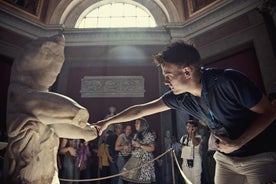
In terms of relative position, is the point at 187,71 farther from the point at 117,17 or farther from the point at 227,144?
the point at 117,17

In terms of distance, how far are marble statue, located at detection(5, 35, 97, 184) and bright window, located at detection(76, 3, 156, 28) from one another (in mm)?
8426

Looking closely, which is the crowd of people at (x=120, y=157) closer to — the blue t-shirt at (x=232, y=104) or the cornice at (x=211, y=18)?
the blue t-shirt at (x=232, y=104)

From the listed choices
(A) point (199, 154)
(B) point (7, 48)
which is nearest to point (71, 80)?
(B) point (7, 48)

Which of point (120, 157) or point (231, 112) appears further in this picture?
point (120, 157)

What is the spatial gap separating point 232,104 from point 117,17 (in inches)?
365

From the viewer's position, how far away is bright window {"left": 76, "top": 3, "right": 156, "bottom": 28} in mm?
9656

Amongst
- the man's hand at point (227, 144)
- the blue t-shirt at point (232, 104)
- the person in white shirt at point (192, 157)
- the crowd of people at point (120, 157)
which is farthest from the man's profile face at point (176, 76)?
the person in white shirt at point (192, 157)

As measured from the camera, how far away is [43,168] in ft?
4.48

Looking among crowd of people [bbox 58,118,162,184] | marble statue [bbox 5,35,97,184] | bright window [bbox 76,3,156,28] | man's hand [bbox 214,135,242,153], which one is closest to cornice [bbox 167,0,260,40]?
bright window [bbox 76,3,156,28]

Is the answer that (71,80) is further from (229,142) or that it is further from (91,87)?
(229,142)

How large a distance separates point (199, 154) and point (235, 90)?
2.98 metres

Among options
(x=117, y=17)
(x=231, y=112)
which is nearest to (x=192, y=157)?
(x=231, y=112)

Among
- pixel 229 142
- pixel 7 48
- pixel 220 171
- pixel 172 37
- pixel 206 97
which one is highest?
pixel 172 37

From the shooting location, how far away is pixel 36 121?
1.37 metres
